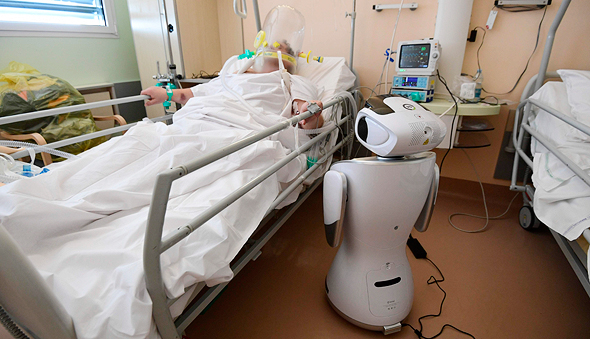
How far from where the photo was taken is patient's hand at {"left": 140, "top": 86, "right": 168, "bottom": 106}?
1.61 meters

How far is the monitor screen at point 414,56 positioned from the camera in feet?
5.75

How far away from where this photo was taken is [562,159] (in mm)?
1240

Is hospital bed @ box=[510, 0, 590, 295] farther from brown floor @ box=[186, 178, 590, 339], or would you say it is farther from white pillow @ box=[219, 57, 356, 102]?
white pillow @ box=[219, 57, 356, 102]

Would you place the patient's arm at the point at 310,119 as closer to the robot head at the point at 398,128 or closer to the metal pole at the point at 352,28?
the robot head at the point at 398,128

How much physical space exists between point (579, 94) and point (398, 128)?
122 centimetres

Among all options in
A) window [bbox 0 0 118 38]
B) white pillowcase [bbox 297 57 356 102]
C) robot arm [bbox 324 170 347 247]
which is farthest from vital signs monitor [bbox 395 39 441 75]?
window [bbox 0 0 118 38]

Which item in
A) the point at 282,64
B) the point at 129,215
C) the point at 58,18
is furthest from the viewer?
the point at 58,18

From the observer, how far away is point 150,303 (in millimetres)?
662

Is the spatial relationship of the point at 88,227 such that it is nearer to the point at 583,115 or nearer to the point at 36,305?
the point at 36,305

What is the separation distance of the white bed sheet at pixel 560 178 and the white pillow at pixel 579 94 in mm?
16

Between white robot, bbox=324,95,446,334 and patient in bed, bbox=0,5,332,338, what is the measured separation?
30cm

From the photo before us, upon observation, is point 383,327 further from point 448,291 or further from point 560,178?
point 560,178

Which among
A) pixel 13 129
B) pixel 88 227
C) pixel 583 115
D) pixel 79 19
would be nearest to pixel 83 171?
pixel 88 227

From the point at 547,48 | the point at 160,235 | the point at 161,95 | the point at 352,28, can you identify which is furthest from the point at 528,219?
the point at 161,95
